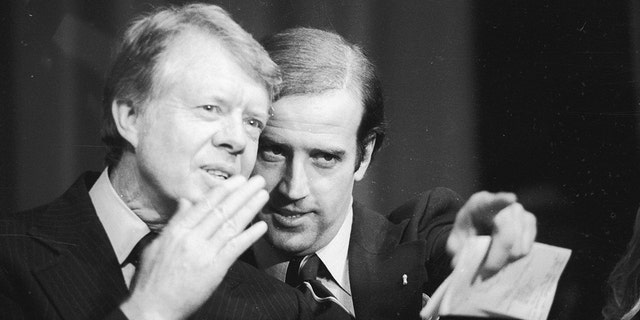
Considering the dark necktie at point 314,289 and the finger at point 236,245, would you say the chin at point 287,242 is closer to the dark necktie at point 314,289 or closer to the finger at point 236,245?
the dark necktie at point 314,289

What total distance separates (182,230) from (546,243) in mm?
998

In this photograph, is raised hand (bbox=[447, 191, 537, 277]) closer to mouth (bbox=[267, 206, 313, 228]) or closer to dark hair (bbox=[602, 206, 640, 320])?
dark hair (bbox=[602, 206, 640, 320])

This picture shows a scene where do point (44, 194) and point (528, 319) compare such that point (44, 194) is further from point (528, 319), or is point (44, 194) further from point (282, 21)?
point (528, 319)

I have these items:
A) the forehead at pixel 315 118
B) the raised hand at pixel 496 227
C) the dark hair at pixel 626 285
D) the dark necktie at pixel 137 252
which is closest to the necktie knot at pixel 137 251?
the dark necktie at pixel 137 252

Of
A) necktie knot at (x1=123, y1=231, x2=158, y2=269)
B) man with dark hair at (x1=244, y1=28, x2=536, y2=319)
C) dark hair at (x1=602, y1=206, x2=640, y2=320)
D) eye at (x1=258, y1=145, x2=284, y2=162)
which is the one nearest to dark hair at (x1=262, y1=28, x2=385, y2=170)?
man with dark hair at (x1=244, y1=28, x2=536, y2=319)

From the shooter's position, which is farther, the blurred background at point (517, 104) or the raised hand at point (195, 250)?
the blurred background at point (517, 104)

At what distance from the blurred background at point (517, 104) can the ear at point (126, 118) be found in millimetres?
281

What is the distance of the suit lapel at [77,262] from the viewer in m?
1.46

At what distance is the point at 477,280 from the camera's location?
1883 mm

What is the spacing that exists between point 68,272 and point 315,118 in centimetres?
65

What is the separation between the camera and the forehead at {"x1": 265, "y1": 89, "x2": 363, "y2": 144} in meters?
1.74

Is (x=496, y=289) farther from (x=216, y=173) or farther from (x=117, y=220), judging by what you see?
(x=117, y=220)

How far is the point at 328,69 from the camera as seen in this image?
1789 mm

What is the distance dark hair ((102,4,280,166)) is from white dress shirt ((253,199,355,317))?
38 cm
